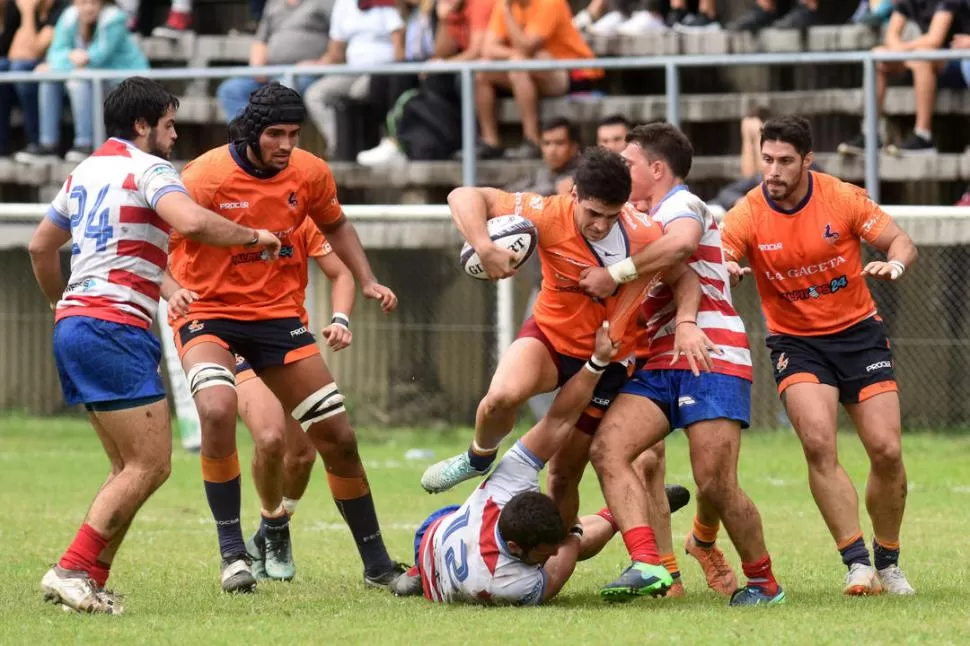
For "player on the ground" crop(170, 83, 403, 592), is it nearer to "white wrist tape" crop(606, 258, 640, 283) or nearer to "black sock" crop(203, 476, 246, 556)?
"black sock" crop(203, 476, 246, 556)

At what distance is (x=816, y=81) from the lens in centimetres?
1534

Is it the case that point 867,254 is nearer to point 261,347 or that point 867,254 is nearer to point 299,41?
point 299,41

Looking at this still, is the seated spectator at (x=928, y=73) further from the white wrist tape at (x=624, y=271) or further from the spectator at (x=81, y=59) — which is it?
the white wrist tape at (x=624, y=271)

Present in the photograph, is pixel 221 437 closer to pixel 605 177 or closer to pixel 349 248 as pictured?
pixel 349 248

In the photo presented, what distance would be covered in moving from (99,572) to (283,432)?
152 centimetres

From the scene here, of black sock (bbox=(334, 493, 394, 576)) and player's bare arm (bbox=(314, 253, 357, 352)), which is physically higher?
player's bare arm (bbox=(314, 253, 357, 352))

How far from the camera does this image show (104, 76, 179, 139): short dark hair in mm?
7938

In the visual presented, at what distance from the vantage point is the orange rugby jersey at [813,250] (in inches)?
343

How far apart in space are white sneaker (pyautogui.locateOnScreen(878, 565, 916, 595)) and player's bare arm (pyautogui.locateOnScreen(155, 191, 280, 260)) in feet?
11.1

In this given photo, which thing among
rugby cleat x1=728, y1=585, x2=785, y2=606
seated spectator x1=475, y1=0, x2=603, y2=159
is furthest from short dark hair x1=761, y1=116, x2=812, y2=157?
seated spectator x1=475, y1=0, x2=603, y2=159

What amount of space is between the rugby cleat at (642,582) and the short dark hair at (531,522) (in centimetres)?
33

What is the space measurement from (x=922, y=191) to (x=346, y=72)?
17.0ft

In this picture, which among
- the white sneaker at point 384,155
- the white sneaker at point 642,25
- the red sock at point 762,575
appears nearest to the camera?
the red sock at point 762,575

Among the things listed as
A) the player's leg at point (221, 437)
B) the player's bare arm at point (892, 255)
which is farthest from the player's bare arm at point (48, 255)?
the player's bare arm at point (892, 255)
